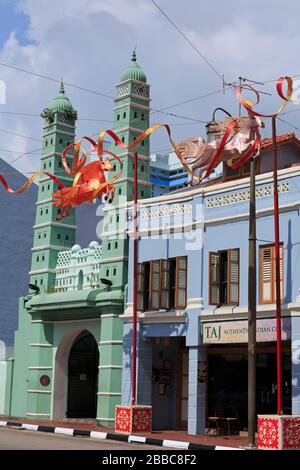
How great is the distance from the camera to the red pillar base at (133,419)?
26.2m

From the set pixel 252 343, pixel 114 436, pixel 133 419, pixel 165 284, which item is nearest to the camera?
pixel 252 343

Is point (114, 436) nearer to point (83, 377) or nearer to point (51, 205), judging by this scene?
point (83, 377)

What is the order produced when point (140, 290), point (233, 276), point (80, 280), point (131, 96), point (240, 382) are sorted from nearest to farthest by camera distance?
point (233, 276) < point (240, 382) < point (140, 290) < point (131, 96) < point (80, 280)

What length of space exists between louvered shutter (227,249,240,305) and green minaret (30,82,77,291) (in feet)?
31.3

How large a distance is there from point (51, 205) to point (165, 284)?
7.77 meters

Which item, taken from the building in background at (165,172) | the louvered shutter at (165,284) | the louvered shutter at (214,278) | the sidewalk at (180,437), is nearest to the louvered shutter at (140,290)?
the louvered shutter at (165,284)

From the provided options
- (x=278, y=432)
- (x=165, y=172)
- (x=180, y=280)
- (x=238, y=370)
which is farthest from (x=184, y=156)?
(x=165, y=172)

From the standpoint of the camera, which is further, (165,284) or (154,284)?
(154,284)

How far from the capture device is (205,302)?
89.1ft

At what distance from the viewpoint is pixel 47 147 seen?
114 ft

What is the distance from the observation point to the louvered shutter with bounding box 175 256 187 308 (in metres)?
28.1
